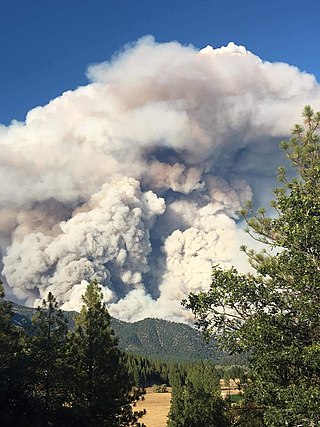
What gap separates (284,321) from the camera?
15.3 meters

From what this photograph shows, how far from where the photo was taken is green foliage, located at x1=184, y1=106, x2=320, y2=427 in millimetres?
13672

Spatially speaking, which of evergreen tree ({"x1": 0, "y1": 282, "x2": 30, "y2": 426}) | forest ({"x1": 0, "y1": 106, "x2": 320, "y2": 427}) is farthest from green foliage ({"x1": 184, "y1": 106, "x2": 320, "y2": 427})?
evergreen tree ({"x1": 0, "y1": 282, "x2": 30, "y2": 426})

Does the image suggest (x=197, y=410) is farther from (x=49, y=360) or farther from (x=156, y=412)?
(x=156, y=412)

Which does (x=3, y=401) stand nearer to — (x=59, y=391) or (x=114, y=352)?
(x=59, y=391)

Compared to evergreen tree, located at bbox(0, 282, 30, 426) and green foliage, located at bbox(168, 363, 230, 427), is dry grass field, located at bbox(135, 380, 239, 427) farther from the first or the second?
evergreen tree, located at bbox(0, 282, 30, 426)

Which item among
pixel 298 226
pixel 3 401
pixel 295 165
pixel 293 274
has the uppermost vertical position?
pixel 295 165

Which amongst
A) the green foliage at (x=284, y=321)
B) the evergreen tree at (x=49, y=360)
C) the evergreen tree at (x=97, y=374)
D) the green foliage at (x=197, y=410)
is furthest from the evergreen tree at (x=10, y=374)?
the green foliage at (x=197, y=410)

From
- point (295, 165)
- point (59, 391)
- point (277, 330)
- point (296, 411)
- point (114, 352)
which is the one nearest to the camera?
point (296, 411)

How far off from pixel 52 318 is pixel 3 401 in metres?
9.22

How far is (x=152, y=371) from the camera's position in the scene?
7397 inches

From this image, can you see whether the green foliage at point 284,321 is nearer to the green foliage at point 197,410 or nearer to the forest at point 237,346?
the forest at point 237,346

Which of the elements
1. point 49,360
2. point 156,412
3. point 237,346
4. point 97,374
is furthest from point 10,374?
point 156,412

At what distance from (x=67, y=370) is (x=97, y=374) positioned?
6.47 ft

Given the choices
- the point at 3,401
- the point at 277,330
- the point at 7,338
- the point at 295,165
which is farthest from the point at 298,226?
the point at 7,338
